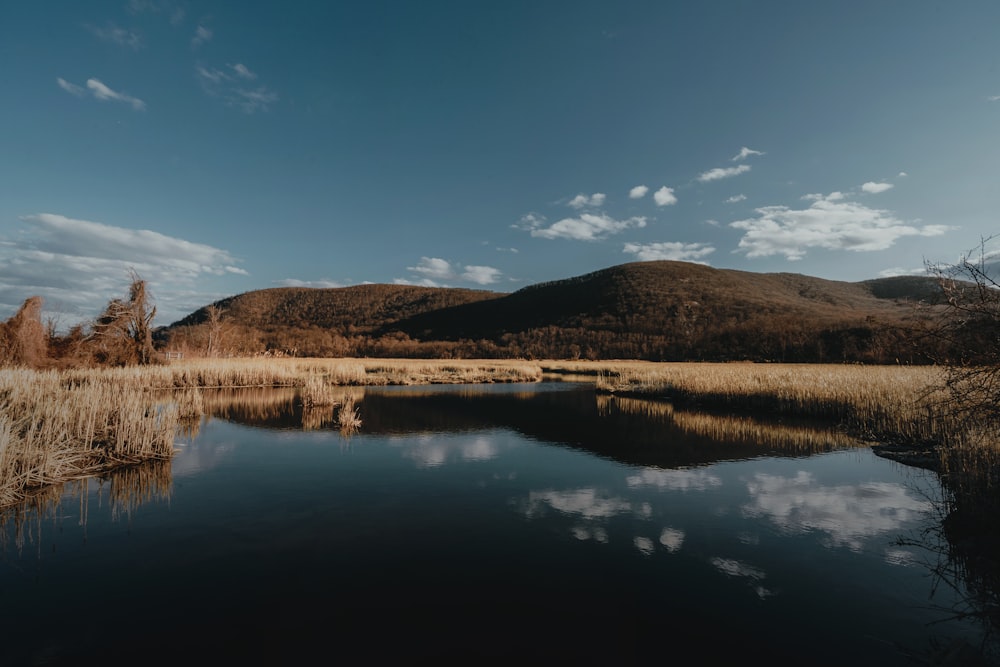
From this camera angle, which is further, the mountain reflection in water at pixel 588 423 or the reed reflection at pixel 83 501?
the mountain reflection in water at pixel 588 423

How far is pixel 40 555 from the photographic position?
5945mm

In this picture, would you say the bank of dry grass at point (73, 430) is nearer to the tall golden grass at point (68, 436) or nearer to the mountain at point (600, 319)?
the tall golden grass at point (68, 436)

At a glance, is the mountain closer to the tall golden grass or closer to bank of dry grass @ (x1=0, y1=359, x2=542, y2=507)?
bank of dry grass @ (x1=0, y1=359, x2=542, y2=507)

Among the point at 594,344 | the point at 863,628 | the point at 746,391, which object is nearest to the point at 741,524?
the point at 863,628

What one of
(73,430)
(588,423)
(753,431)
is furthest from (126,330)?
(753,431)

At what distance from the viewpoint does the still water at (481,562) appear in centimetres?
426

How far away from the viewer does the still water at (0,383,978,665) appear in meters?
4.26

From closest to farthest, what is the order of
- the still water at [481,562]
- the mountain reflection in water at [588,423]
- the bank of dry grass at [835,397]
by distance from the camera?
1. the still water at [481,562]
2. the mountain reflection in water at [588,423]
3. the bank of dry grass at [835,397]

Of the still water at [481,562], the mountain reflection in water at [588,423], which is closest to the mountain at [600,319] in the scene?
the mountain reflection in water at [588,423]

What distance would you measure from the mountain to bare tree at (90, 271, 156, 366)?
20.4 meters

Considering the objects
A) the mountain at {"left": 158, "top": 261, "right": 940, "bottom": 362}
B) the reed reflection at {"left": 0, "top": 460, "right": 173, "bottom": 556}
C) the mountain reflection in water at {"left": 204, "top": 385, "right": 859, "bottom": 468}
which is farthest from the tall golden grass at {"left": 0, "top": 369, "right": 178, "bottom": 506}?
the mountain at {"left": 158, "top": 261, "right": 940, "bottom": 362}

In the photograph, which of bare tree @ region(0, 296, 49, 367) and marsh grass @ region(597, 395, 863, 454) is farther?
bare tree @ region(0, 296, 49, 367)

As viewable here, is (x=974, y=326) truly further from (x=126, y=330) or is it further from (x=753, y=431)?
(x=126, y=330)

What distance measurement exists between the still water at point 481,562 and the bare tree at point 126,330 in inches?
858
